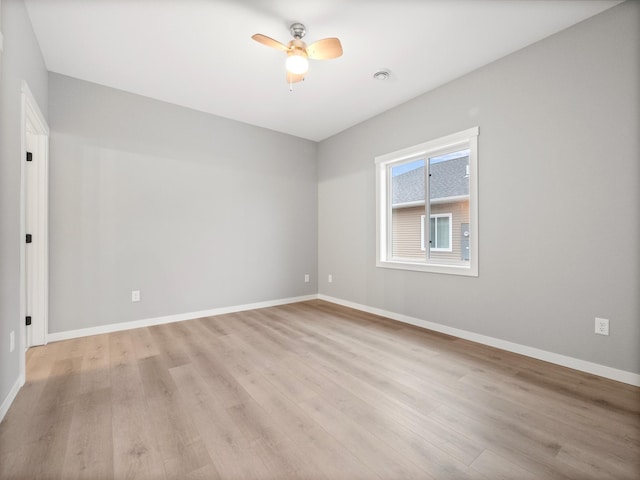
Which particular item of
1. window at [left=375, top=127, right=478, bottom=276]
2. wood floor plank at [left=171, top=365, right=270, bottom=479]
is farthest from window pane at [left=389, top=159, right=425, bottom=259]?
wood floor plank at [left=171, top=365, right=270, bottom=479]

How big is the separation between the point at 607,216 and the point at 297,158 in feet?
13.1

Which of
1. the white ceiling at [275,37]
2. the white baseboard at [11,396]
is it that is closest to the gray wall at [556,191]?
the white ceiling at [275,37]

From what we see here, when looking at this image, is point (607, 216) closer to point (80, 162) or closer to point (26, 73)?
point (26, 73)

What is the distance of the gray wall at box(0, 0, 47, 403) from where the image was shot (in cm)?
178

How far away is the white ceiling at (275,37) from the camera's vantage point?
2203 mm

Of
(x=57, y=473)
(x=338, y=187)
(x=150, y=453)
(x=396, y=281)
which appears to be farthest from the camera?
(x=338, y=187)

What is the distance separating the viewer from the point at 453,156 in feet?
11.0

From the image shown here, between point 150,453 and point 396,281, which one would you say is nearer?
point 150,453

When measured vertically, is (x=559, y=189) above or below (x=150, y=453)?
above

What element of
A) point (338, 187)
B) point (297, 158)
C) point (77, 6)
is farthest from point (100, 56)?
point (338, 187)

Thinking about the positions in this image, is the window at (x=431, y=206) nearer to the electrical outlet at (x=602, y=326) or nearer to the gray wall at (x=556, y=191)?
the gray wall at (x=556, y=191)

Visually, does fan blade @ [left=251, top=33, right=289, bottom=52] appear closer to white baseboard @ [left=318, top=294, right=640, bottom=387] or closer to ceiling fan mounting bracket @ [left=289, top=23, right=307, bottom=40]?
ceiling fan mounting bracket @ [left=289, top=23, right=307, bottom=40]

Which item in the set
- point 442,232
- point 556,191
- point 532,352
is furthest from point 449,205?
point 532,352

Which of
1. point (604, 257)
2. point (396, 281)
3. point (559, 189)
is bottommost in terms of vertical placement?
point (396, 281)
